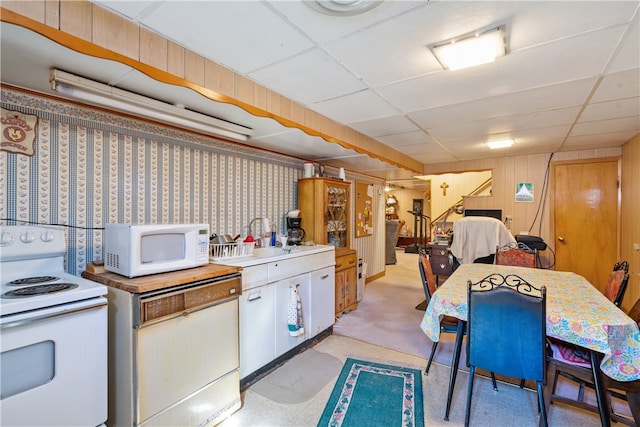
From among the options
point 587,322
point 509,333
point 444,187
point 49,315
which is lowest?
point 509,333

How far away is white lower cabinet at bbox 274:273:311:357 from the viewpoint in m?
2.59

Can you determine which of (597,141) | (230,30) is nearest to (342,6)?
(230,30)

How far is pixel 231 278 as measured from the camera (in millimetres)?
2033

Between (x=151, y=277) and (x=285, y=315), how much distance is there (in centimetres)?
128

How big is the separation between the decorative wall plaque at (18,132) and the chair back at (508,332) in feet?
9.10

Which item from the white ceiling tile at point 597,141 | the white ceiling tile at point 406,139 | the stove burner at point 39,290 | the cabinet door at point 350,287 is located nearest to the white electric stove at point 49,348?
the stove burner at point 39,290

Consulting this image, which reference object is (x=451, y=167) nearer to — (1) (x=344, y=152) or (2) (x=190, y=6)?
(1) (x=344, y=152)

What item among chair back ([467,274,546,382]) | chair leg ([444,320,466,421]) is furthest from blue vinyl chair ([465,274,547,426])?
chair leg ([444,320,466,421])

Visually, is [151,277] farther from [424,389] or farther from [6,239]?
[424,389]

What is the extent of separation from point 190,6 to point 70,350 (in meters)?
1.64

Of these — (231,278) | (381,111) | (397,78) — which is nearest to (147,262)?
(231,278)

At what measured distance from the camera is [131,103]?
6.05 ft

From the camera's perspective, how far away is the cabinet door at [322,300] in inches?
120

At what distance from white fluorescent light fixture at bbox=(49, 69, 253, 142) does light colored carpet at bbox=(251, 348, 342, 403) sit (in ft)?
6.79
